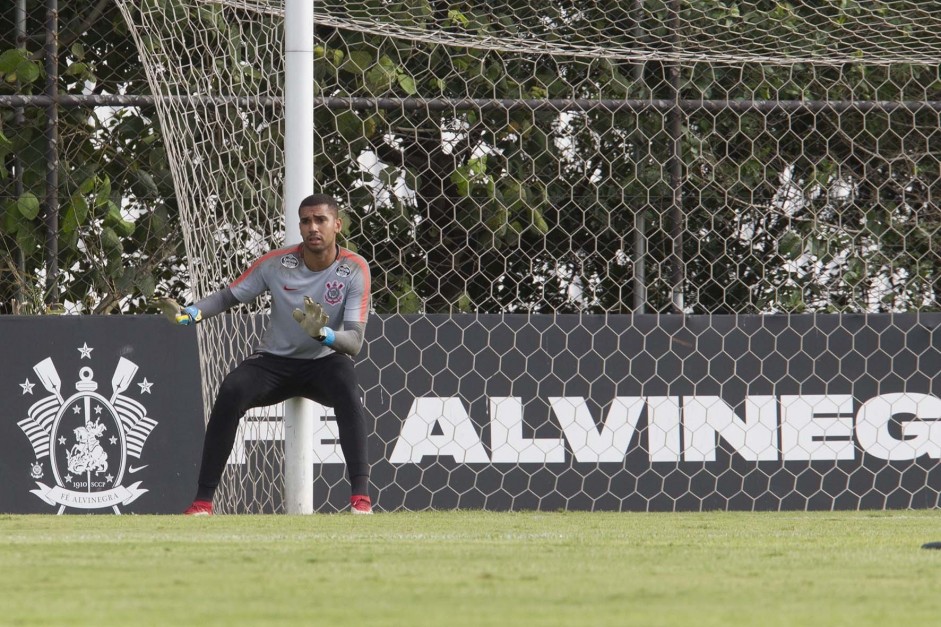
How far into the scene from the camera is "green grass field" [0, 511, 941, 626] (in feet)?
7.45

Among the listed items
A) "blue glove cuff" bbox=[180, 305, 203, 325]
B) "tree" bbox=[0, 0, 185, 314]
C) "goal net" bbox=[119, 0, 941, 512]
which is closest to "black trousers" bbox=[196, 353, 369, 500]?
"blue glove cuff" bbox=[180, 305, 203, 325]

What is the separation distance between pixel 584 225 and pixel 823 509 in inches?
74.0

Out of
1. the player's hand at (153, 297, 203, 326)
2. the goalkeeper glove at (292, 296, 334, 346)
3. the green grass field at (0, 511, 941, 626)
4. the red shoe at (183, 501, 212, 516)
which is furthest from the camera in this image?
the player's hand at (153, 297, 203, 326)

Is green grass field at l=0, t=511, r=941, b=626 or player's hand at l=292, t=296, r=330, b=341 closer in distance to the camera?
green grass field at l=0, t=511, r=941, b=626

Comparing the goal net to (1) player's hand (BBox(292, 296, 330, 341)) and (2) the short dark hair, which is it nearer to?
(2) the short dark hair

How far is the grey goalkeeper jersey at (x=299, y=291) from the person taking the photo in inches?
200

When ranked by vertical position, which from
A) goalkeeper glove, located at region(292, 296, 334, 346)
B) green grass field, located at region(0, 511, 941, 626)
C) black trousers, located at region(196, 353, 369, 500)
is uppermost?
goalkeeper glove, located at region(292, 296, 334, 346)

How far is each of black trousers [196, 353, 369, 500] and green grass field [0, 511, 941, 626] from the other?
0.60 metres

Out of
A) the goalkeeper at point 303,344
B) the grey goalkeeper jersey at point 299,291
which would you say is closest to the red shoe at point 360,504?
the goalkeeper at point 303,344

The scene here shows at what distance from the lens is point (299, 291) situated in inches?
202

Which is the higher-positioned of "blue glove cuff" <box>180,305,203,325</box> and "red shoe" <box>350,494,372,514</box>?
"blue glove cuff" <box>180,305,203,325</box>

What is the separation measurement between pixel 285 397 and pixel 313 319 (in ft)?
1.79

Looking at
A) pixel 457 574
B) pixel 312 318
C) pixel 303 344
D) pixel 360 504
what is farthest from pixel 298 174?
pixel 457 574

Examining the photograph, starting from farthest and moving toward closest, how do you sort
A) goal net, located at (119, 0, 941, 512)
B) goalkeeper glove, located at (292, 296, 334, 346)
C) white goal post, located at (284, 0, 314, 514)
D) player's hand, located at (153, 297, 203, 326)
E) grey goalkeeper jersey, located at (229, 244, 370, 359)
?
goal net, located at (119, 0, 941, 512)
white goal post, located at (284, 0, 314, 514)
grey goalkeeper jersey, located at (229, 244, 370, 359)
player's hand, located at (153, 297, 203, 326)
goalkeeper glove, located at (292, 296, 334, 346)
